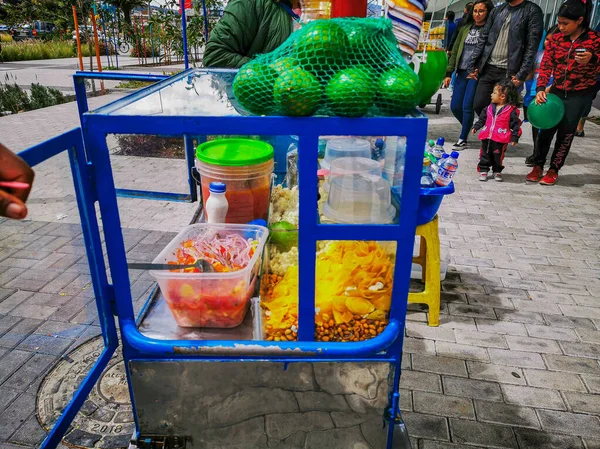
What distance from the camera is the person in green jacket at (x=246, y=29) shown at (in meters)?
2.91

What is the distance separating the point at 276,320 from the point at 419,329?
1.63 m

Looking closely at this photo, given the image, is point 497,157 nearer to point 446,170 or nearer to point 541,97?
point 541,97

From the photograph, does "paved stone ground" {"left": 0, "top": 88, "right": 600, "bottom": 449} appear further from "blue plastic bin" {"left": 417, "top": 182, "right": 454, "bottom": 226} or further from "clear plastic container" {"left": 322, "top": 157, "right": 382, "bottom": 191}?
"clear plastic container" {"left": 322, "top": 157, "right": 382, "bottom": 191}

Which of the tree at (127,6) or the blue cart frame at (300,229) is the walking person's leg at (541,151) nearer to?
the blue cart frame at (300,229)

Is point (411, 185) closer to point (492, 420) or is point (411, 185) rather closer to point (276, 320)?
point (276, 320)

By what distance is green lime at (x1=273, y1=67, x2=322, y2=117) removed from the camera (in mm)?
1214

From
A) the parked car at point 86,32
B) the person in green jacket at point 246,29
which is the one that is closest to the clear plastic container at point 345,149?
the person in green jacket at point 246,29

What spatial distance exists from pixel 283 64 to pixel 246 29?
6.05 ft

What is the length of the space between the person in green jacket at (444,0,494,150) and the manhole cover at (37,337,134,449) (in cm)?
578

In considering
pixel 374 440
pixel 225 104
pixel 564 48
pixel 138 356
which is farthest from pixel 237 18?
pixel 564 48

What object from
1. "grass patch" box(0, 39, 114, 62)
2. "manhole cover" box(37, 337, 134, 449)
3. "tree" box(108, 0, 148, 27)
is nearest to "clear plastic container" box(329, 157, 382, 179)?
"manhole cover" box(37, 337, 134, 449)

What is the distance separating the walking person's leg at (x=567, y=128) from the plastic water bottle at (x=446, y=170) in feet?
12.0

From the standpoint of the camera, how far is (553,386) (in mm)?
2502

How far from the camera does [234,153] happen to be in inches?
81.9
